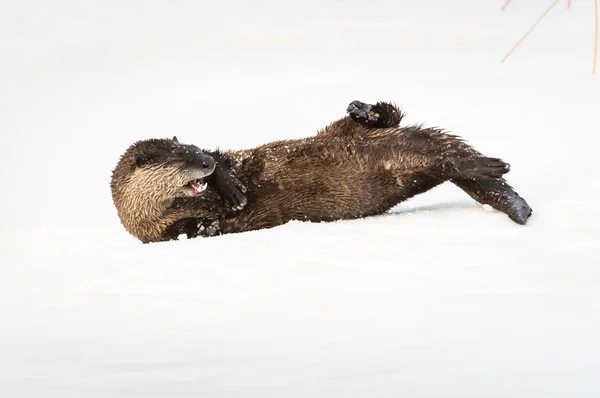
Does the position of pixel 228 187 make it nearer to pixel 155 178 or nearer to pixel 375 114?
pixel 155 178

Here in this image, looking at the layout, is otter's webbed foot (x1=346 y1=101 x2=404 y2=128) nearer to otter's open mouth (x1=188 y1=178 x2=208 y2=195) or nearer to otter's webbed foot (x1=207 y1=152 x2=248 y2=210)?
otter's webbed foot (x1=207 y1=152 x2=248 y2=210)

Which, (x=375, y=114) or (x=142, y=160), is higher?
(x=375, y=114)

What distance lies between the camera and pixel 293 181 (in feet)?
12.9

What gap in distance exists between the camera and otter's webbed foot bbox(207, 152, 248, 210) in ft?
12.6

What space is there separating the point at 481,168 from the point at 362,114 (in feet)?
1.95

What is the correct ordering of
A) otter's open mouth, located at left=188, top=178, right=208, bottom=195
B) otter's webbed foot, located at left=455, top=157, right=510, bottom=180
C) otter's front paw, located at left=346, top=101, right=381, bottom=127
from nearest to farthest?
otter's webbed foot, located at left=455, top=157, right=510, bottom=180 < otter's open mouth, located at left=188, top=178, right=208, bottom=195 < otter's front paw, located at left=346, top=101, right=381, bottom=127

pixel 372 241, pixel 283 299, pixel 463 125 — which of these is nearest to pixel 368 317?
pixel 283 299

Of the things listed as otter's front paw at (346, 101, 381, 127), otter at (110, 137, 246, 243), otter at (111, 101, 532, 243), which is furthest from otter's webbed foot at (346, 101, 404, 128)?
otter at (110, 137, 246, 243)

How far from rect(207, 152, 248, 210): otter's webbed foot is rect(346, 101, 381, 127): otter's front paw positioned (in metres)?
0.57

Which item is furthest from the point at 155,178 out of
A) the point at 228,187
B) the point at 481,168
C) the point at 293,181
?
the point at 481,168

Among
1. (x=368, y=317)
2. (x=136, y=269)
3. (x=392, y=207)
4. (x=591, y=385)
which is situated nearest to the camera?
(x=591, y=385)

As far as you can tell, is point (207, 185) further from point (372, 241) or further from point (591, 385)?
point (591, 385)

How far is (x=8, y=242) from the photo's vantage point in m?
5.71

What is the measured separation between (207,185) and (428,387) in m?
1.76
